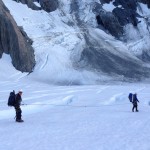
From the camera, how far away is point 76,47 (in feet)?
178

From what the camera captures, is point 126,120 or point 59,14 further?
point 59,14

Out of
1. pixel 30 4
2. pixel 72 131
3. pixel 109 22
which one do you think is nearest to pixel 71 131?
pixel 72 131

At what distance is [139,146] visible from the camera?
1198cm

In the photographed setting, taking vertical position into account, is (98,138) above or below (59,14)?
below

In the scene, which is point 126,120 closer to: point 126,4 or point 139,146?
point 139,146

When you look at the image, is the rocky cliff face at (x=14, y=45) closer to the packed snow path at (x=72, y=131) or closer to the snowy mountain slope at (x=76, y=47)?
the snowy mountain slope at (x=76, y=47)

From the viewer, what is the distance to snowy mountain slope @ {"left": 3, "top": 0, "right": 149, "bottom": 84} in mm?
47531

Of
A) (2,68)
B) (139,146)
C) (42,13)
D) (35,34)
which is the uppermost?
(42,13)

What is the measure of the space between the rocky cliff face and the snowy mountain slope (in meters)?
1.55

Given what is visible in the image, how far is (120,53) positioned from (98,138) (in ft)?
145

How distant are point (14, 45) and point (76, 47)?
1122cm

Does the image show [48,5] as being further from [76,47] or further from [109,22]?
[76,47]

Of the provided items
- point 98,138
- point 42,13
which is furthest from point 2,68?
point 98,138

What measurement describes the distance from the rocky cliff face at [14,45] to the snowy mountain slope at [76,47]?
155cm
